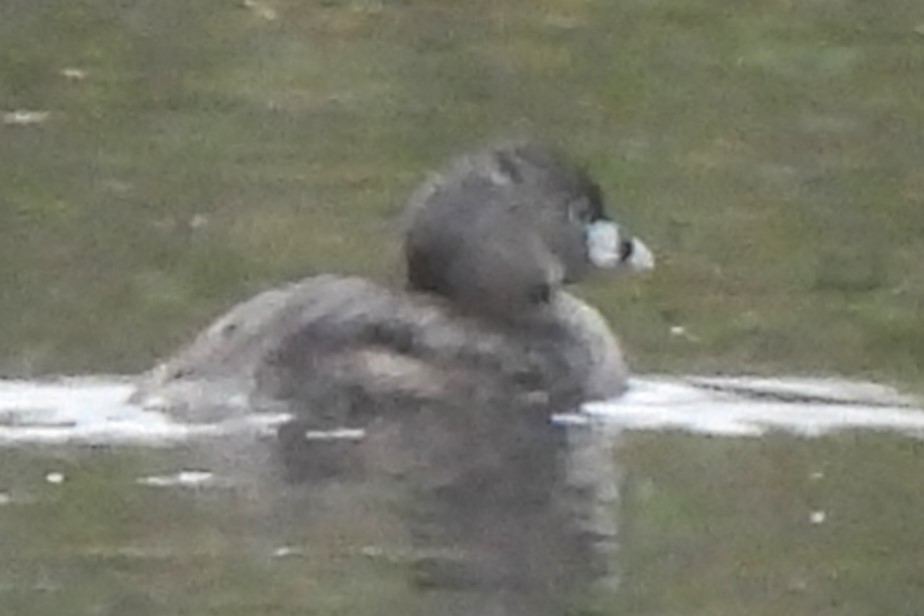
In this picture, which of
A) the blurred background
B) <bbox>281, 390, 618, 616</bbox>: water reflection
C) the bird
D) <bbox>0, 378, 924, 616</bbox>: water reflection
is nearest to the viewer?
<bbox>0, 378, 924, 616</bbox>: water reflection

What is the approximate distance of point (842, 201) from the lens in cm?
1553

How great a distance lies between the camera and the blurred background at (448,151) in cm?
1362

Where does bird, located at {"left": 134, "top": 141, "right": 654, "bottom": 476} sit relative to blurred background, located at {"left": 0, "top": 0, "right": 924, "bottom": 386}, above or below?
above

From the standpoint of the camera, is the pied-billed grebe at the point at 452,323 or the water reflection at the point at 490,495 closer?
the water reflection at the point at 490,495

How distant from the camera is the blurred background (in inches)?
536

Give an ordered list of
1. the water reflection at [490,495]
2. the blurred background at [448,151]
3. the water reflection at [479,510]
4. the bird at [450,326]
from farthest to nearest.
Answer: the blurred background at [448,151]
the bird at [450,326]
the water reflection at [490,495]
the water reflection at [479,510]

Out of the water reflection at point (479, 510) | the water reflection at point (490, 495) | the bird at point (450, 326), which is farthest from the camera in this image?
the bird at point (450, 326)

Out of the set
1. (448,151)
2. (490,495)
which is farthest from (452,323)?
(448,151)

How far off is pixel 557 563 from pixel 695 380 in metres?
2.14

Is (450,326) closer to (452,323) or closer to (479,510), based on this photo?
(452,323)

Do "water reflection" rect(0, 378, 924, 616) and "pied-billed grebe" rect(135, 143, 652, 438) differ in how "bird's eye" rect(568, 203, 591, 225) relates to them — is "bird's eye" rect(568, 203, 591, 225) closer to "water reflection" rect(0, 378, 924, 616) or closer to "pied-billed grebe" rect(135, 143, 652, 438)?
"pied-billed grebe" rect(135, 143, 652, 438)

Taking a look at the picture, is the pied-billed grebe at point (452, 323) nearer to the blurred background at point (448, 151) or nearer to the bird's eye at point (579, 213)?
the bird's eye at point (579, 213)

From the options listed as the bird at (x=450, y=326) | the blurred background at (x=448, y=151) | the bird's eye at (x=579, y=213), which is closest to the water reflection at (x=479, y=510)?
the bird at (x=450, y=326)

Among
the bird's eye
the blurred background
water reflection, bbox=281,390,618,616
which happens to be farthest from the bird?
the blurred background
